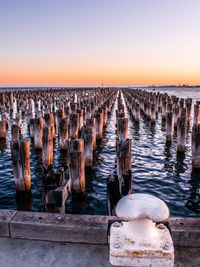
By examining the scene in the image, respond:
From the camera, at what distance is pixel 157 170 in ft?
45.1

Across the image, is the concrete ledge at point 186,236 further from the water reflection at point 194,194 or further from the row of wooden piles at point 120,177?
the water reflection at point 194,194

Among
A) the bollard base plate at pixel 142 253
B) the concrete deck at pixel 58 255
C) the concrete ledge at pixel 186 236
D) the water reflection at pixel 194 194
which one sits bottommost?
the water reflection at pixel 194 194

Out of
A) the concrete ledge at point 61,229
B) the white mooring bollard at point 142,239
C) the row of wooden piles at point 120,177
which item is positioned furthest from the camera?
the row of wooden piles at point 120,177

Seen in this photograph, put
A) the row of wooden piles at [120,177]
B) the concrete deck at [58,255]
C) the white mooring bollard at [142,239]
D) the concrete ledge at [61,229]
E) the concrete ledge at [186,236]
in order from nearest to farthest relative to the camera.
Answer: the white mooring bollard at [142,239] → the concrete deck at [58,255] → the concrete ledge at [186,236] → the concrete ledge at [61,229] → the row of wooden piles at [120,177]

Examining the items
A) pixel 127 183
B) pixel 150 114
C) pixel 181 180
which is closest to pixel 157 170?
pixel 181 180

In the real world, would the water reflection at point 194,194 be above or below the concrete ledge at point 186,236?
below

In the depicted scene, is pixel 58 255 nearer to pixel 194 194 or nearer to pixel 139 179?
pixel 194 194

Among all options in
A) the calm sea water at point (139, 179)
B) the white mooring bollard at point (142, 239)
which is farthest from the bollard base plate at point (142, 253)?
the calm sea water at point (139, 179)

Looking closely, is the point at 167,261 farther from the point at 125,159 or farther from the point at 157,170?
the point at 157,170

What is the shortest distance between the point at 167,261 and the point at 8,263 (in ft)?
7.31

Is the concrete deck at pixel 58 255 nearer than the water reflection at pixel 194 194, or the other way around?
the concrete deck at pixel 58 255

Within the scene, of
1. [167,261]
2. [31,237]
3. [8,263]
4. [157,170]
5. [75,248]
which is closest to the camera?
[167,261]

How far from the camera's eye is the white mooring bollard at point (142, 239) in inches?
127

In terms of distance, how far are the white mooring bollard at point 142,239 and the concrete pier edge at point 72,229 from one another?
88cm
